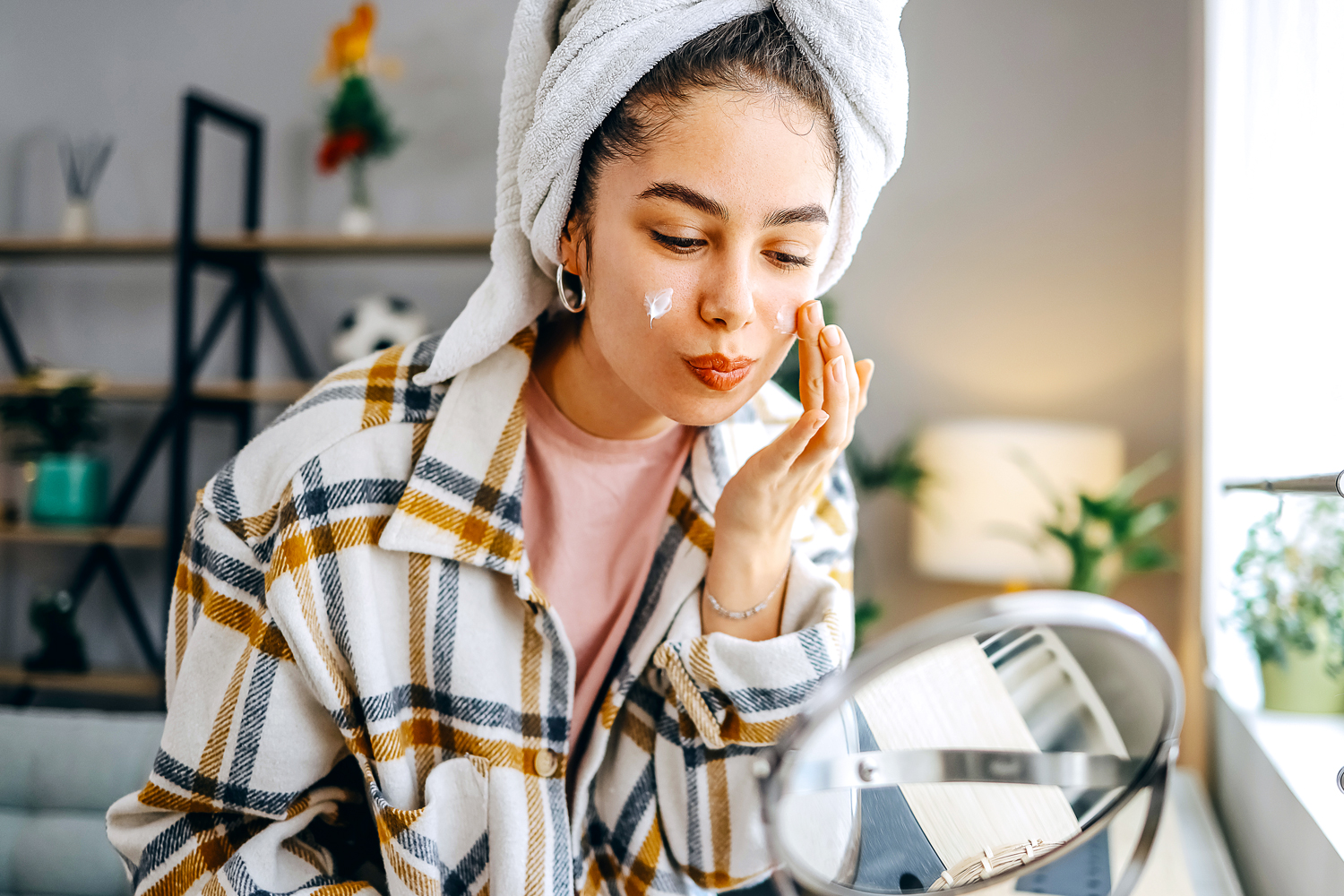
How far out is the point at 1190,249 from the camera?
87.7 inches

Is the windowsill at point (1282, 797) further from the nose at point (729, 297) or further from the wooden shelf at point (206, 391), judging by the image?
the wooden shelf at point (206, 391)

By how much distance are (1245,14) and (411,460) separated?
1602 millimetres

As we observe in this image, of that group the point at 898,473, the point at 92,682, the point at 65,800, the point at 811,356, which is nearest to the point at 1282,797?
the point at 811,356

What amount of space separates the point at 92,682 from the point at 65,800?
1.85m

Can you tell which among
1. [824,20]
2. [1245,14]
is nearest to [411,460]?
[824,20]

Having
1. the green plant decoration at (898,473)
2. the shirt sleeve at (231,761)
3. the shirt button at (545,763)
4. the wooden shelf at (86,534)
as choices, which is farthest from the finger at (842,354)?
the wooden shelf at (86,534)

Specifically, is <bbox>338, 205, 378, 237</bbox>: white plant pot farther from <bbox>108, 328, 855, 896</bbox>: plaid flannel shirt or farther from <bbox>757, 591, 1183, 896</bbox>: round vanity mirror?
<bbox>757, 591, 1183, 896</bbox>: round vanity mirror

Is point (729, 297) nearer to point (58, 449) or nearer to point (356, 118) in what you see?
point (356, 118)

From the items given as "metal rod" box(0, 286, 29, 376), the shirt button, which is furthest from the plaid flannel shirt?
"metal rod" box(0, 286, 29, 376)

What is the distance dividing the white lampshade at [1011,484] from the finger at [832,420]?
158 centimetres

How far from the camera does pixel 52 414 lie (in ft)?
8.38

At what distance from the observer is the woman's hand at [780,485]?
67 cm

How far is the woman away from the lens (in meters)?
0.62

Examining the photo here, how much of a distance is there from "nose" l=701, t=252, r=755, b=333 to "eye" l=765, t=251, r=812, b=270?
0.09 ft
